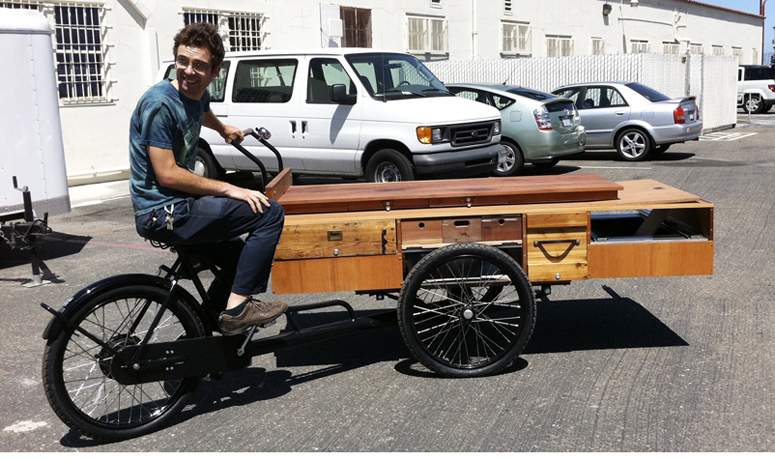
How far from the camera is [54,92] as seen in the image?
836 cm

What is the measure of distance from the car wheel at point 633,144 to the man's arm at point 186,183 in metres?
13.3

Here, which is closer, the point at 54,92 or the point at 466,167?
the point at 54,92

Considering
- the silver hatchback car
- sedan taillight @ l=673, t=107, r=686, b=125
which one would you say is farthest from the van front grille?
sedan taillight @ l=673, t=107, r=686, b=125

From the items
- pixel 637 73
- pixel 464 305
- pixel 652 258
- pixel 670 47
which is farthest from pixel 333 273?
pixel 670 47

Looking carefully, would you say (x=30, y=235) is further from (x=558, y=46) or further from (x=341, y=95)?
(x=558, y=46)

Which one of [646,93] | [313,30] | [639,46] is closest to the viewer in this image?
[646,93]

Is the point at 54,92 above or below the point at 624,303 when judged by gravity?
above

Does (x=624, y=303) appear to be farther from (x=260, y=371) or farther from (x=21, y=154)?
(x=21, y=154)

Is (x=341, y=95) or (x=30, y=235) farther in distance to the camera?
(x=341, y=95)

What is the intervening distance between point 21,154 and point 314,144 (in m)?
4.45

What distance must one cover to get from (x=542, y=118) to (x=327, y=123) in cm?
408

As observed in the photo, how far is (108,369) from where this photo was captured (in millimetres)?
3980

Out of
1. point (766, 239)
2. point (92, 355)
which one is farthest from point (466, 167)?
point (92, 355)

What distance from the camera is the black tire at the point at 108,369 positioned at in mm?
3783
